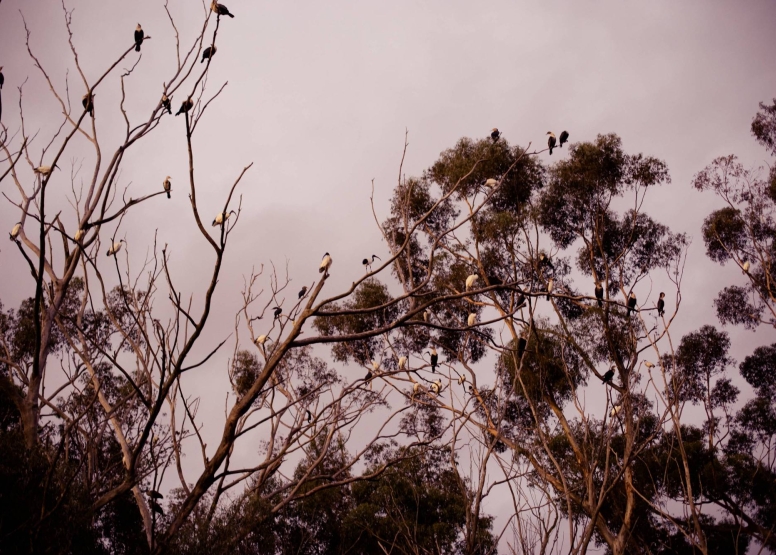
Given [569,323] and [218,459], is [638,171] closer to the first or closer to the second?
[569,323]

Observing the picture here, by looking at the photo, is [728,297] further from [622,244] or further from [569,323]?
[569,323]

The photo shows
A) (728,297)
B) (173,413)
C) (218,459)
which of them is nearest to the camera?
(218,459)

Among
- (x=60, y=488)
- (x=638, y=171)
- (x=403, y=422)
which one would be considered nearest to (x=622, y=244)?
(x=638, y=171)

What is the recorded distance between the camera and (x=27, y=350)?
11.4 metres

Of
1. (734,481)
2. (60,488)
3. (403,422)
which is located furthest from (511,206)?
(60,488)

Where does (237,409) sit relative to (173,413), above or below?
below

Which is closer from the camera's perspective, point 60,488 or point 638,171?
point 60,488

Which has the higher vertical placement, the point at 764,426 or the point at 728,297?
the point at 728,297

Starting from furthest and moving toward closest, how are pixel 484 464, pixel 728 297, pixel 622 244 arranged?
1. pixel 728 297
2. pixel 622 244
3. pixel 484 464

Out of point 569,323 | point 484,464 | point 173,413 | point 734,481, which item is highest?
point 569,323

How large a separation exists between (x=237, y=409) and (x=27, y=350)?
10901 millimetres

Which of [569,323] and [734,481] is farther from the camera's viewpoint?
[569,323]

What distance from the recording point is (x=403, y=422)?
12188 mm

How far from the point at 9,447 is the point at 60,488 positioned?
18.4 inches
